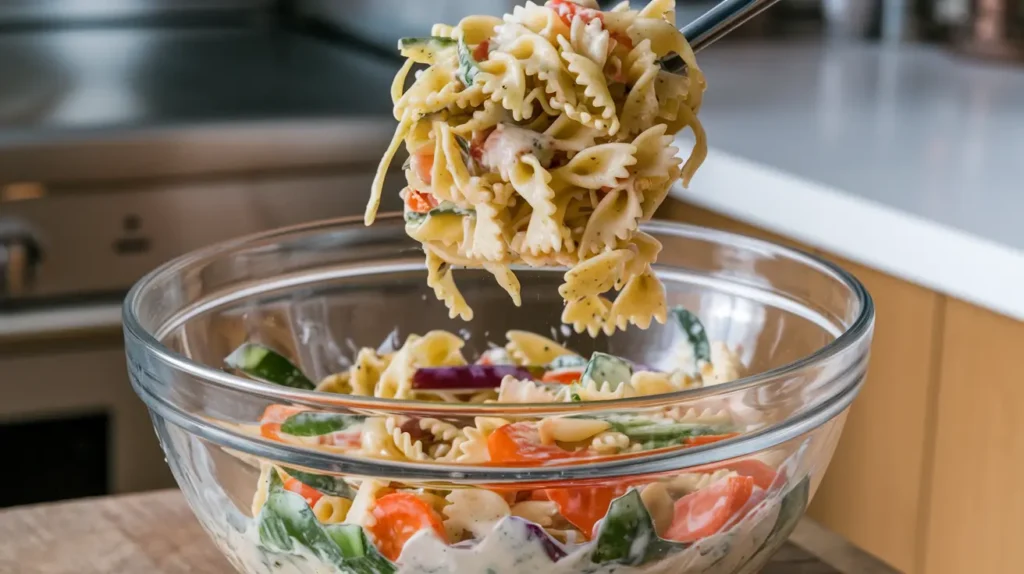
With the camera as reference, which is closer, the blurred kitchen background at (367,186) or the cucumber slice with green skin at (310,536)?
the cucumber slice with green skin at (310,536)

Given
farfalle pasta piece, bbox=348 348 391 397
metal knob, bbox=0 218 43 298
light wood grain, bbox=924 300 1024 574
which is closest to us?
farfalle pasta piece, bbox=348 348 391 397

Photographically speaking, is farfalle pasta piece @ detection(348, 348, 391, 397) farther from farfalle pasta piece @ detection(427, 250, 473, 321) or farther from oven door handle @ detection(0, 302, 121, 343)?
oven door handle @ detection(0, 302, 121, 343)

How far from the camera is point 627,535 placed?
1.86 ft

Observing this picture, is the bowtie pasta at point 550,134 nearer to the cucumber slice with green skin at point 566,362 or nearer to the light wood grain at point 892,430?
the cucumber slice with green skin at point 566,362

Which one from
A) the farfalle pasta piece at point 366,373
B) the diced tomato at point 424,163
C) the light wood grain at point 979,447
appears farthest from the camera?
the light wood grain at point 979,447

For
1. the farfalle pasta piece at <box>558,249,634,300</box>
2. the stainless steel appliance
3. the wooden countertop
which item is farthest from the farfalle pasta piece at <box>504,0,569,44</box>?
the stainless steel appliance

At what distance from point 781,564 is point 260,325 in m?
0.34

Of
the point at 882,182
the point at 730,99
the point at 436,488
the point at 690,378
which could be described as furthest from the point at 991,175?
the point at 436,488

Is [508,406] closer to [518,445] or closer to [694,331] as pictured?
[518,445]

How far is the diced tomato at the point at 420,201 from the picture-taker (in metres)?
0.66

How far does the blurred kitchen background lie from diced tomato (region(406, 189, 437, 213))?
605mm

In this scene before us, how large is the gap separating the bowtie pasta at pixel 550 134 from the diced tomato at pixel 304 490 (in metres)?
0.14

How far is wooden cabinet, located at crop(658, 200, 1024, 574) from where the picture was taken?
3.74ft

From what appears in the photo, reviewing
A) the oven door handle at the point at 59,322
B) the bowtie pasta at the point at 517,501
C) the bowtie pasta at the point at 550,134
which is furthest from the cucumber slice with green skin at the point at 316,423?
the oven door handle at the point at 59,322
